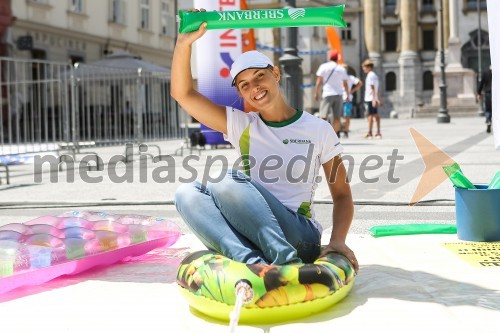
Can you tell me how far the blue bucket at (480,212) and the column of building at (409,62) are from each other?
50.0 meters

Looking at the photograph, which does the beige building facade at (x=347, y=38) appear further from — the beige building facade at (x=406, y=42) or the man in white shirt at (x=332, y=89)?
the man in white shirt at (x=332, y=89)

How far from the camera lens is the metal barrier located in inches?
533

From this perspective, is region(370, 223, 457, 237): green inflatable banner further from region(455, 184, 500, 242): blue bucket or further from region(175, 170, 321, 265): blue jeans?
region(175, 170, 321, 265): blue jeans

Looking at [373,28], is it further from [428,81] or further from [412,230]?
[412,230]

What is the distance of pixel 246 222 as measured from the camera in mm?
2807

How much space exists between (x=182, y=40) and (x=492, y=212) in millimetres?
2162

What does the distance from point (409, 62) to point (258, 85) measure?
5361 centimetres

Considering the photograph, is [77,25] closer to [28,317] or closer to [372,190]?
[372,190]

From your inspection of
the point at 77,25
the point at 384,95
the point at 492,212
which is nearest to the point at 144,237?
the point at 492,212

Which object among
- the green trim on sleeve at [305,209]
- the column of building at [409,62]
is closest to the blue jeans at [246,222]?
the green trim on sleeve at [305,209]

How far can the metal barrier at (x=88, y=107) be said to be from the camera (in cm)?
1353

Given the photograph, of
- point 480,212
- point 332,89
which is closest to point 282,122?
point 480,212

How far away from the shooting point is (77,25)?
81.3 ft

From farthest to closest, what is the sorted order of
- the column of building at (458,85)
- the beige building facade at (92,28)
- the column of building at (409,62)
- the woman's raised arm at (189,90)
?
the column of building at (409,62), the column of building at (458,85), the beige building facade at (92,28), the woman's raised arm at (189,90)
